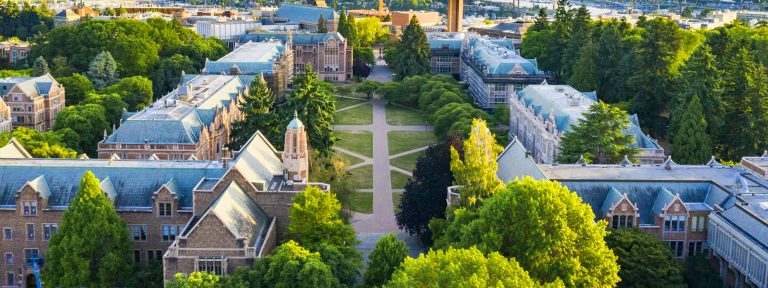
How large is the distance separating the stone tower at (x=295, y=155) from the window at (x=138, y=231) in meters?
12.1

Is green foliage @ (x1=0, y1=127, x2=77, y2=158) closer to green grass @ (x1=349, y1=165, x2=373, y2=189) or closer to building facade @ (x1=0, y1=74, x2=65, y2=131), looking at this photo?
building facade @ (x1=0, y1=74, x2=65, y2=131)

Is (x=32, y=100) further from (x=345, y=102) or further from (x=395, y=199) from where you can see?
(x=345, y=102)

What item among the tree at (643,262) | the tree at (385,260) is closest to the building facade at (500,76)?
the tree at (643,262)

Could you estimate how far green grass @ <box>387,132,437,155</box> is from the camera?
12581 centimetres

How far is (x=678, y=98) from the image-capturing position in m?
102

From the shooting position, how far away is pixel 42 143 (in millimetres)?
93000

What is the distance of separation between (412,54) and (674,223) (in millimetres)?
108153

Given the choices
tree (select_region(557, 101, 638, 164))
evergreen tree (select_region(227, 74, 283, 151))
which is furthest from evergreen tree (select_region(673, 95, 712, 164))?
evergreen tree (select_region(227, 74, 283, 151))

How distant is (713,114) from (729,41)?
19.5 meters

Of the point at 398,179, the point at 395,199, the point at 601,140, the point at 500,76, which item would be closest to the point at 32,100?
the point at 398,179

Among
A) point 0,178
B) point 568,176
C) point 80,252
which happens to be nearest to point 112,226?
point 80,252

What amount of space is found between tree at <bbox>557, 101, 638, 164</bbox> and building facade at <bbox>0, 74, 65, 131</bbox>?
72.5 metres

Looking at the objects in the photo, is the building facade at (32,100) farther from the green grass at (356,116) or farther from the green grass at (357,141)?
the green grass at (356,116)

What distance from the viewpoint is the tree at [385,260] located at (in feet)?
208
